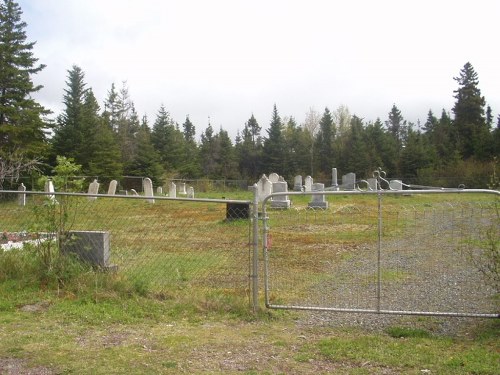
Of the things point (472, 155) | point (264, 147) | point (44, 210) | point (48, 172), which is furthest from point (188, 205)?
point (264, 147)

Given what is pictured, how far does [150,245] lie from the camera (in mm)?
11172

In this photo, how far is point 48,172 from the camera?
126 ft

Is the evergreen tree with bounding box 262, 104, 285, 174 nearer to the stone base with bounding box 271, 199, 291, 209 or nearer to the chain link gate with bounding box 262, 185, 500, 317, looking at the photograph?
the stone base with bounding box 271, 199, 291, 209

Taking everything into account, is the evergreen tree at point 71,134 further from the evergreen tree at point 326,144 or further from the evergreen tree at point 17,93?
the evergreen tree at point 326,144

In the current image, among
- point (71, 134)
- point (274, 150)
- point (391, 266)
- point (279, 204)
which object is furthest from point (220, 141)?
point (391, 266)

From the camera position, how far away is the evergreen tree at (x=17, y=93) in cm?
3225

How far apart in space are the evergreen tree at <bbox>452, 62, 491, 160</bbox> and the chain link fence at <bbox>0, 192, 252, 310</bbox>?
1764 inches

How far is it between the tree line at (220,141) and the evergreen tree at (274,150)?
137mm

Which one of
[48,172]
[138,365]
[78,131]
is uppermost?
[78,131]

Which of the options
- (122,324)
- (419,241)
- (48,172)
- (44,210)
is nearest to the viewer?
(122,324)

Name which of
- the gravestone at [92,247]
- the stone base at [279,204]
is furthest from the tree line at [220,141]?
the gravestone at [92,247]

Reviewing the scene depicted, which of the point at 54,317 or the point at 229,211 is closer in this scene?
the point at 54,317

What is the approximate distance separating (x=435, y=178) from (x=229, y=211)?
33000mm

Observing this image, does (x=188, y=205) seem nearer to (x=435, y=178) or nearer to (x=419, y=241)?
(x=419, y=241)
